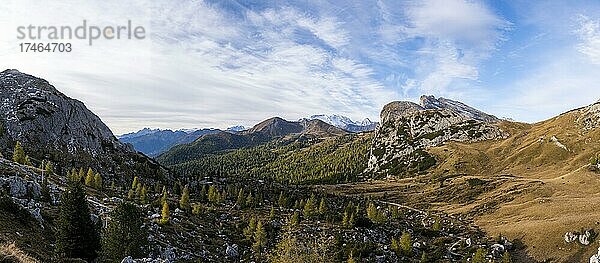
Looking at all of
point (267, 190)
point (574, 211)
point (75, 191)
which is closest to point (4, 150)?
point (267, 190)

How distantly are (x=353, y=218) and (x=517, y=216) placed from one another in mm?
51341

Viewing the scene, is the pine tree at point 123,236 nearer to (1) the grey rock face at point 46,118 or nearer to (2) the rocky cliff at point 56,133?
(2) the rocky cliff at point 56,133

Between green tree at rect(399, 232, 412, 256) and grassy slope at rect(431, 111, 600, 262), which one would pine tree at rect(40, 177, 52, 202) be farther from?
grassy slope at rect(431, 111, 600, 262)

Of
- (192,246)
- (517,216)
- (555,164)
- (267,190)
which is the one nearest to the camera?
(192,246)

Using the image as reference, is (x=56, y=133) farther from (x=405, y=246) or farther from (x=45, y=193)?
(x=405, y=246)

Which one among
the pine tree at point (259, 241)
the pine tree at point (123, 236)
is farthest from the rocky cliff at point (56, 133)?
the pine tree at point (123, 236)

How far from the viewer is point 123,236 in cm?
5469

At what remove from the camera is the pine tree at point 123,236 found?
5288 cm

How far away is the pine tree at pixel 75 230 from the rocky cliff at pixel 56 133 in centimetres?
10068

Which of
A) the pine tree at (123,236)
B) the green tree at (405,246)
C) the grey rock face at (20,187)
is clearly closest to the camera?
the pine tree at (123,236)

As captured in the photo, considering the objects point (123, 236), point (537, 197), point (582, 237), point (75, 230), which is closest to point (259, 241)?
point (123, 236)

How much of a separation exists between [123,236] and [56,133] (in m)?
143

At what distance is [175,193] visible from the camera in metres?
136

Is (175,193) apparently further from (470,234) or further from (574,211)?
(574,211)
